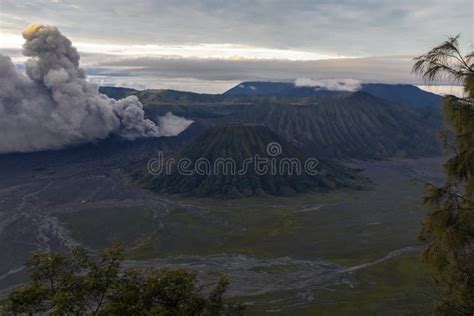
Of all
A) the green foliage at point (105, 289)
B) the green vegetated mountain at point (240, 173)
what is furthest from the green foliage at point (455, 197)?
the green vegetated mountain at point (240, 173)

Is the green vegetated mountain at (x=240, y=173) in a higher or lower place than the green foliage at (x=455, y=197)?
lower

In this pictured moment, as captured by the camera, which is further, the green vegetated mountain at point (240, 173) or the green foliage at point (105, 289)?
the green vegetated mountain at point (240, 173)

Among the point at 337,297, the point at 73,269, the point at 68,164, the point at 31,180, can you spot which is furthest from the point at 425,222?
the point at 68,164

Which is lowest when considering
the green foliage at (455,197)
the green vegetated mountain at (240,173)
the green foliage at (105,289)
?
the green vegetated mountain at (240,173)

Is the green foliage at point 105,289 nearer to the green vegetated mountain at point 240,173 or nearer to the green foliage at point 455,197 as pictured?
the green foliage at point 455,197

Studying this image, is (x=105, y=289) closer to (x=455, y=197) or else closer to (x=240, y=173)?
(x=455, y=197)

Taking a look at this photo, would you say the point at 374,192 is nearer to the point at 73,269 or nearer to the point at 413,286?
the point at 413,286

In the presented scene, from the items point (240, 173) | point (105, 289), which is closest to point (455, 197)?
point (105, 289)

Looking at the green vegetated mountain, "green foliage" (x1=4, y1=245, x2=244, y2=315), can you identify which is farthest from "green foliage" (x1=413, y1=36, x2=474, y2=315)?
the green vegetated mountain
